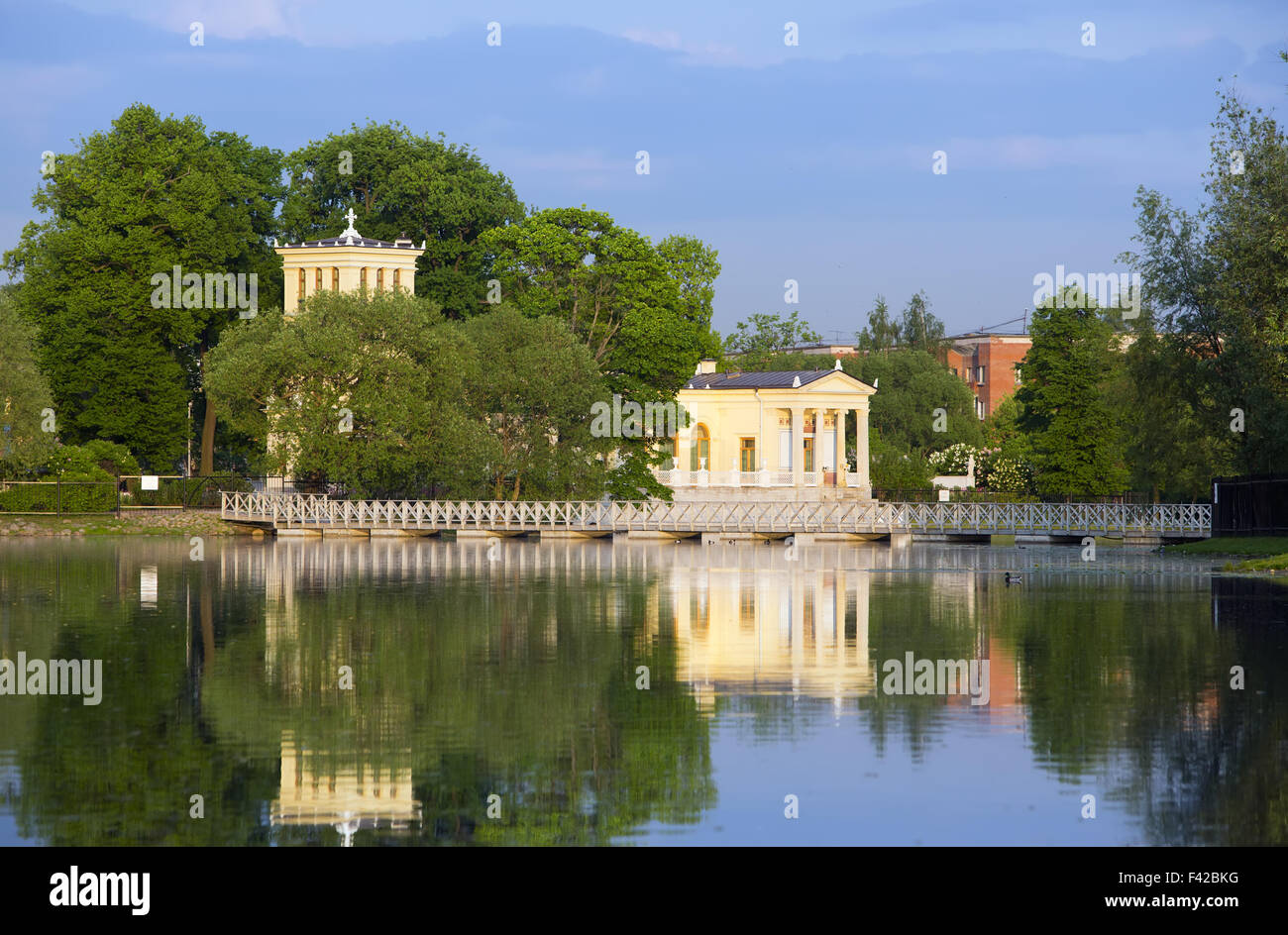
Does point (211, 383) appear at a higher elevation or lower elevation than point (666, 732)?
higher

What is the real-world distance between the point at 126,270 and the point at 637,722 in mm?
54195

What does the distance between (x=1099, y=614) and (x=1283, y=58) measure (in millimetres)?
16804

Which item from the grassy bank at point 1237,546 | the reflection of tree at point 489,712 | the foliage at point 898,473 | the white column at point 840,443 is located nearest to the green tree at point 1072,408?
the foliage at point 898,473

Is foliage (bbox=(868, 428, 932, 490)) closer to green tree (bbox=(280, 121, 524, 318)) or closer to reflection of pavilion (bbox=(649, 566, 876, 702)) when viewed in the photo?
green tree (bbox=(280, 121, 524, 318))

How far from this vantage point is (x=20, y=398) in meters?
54.5

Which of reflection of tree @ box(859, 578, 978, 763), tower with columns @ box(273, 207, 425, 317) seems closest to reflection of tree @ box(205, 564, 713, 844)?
reflection of tree @ box(859, 578, 978, 763)

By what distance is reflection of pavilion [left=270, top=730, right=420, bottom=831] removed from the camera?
1023 cm

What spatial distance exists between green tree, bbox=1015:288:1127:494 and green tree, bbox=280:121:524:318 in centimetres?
2560

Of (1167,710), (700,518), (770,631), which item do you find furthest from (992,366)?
(1167,710)

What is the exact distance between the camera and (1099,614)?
80.8 ft

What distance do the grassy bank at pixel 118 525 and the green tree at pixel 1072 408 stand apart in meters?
35.7

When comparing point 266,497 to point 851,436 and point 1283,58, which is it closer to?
point 1283,58
